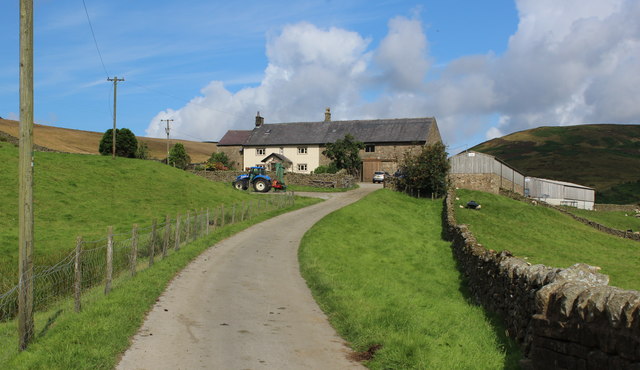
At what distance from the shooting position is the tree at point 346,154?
66.1 m

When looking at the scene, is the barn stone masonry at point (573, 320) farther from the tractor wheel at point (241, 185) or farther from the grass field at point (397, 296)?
the tractor wheel at point (241, 185)

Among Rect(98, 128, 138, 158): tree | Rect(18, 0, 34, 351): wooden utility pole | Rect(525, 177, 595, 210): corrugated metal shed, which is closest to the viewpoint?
Rect(18, 0, 34, 351): wooden utility pole

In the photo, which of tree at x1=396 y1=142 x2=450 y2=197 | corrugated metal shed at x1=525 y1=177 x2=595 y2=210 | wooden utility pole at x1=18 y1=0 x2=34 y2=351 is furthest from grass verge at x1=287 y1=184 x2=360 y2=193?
wooden utility pole at x1=18 y1=0 x2=34 y2=351

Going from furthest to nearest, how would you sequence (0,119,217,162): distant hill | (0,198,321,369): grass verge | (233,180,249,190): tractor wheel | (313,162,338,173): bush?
(0,119,217,162): distant hill, (313,162,338,173): bush, (233,180,249,190): tractor wheel, (0,198,321,369): grass verge

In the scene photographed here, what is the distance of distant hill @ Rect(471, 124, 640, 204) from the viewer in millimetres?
112812

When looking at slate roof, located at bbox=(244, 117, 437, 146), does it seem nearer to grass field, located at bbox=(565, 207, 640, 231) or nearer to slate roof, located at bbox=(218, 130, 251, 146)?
slate roof, located at bbox=(218, 130, 251, 146)

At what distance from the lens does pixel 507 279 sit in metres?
13.2

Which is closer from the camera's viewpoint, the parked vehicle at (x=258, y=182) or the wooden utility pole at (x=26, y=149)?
the wooden utility pole at (x=26, y=149)

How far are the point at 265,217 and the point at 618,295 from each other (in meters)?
28.3

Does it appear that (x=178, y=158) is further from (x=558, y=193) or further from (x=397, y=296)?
(x=397, y=296)

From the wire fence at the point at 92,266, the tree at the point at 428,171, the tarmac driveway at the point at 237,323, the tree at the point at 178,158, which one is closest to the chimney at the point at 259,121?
the tree at the point at 178,158

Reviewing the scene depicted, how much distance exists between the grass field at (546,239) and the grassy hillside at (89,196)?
20241mm

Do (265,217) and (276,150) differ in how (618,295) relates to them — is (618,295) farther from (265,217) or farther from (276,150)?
(276,150)

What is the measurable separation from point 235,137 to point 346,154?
83.0ft
